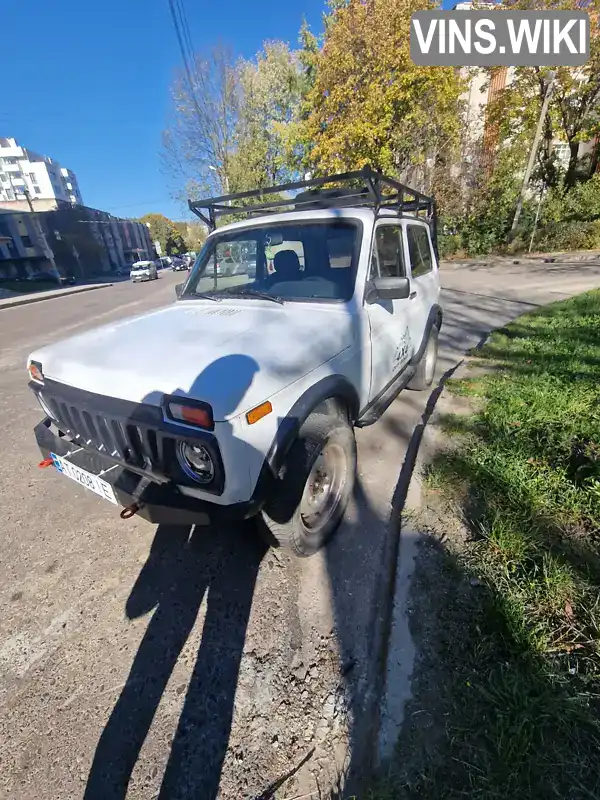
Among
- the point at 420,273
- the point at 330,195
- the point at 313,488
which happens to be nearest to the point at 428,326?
the point at 420,273

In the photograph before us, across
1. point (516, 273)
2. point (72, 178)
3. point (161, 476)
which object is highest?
point (72, 178)

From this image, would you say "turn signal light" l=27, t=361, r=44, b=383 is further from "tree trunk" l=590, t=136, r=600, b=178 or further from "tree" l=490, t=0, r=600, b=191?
"tree trunk" l=590, t=136, r=600, b=178

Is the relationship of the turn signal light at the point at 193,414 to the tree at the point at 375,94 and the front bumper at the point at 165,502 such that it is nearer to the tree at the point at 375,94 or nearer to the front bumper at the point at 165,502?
the front bumper at the point at 165,502

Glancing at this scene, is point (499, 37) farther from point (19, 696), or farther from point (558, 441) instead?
point (19, 696)

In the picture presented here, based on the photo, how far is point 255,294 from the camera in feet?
9.09

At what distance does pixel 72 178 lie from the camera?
9400 centimetres

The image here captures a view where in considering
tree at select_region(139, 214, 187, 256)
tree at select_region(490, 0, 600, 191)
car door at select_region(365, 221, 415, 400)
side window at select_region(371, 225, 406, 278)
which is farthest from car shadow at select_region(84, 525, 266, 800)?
tree at select_region(139, 214, 187, 256)

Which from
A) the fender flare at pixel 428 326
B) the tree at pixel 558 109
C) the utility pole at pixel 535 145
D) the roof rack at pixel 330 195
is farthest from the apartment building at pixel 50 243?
the fender flare at pixel 428 326

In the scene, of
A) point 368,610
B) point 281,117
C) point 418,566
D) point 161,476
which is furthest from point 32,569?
point 281,117

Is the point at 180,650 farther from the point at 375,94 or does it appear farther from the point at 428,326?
the point at 375,94

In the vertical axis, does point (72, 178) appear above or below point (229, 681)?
above

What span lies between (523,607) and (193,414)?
181 cm

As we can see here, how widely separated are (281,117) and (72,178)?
100559 millimetres

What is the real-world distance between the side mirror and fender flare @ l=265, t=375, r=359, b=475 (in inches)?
26.4
